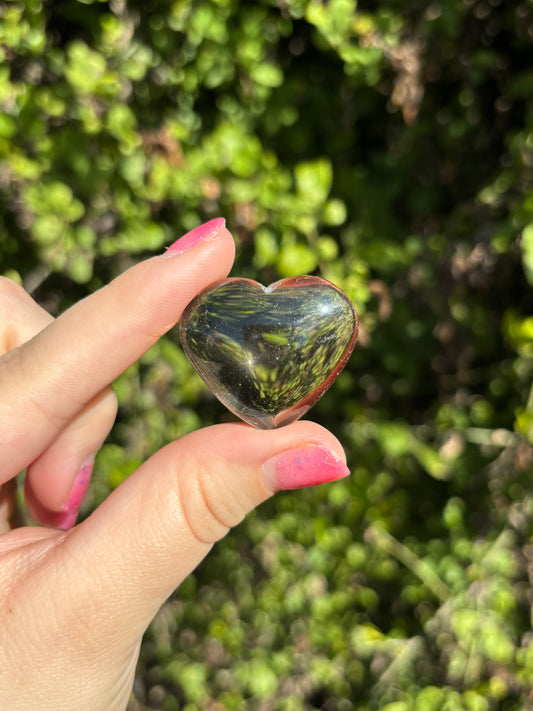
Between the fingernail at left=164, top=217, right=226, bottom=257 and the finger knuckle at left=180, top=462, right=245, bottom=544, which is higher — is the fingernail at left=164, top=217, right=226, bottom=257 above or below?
above

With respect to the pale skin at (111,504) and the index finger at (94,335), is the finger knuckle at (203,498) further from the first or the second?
the index finger at (94,335)

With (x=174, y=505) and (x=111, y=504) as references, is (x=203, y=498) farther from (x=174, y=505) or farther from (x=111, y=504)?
(x=111, y=504)

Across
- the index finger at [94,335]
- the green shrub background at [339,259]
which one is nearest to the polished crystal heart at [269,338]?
the index finger at [94,335]

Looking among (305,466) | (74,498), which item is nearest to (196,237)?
(305,466)

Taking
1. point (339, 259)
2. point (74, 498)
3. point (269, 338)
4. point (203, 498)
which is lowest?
point (339, 259)

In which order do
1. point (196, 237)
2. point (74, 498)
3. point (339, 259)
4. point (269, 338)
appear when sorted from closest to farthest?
point (269, 338)
point (196, 237)
point (74, 498)
point (339, 259)

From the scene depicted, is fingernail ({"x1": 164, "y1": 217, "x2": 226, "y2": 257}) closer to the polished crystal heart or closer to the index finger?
the index finger

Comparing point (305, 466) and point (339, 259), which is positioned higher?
point (305, 466)

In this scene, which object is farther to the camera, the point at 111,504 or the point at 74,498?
the point at 74,498

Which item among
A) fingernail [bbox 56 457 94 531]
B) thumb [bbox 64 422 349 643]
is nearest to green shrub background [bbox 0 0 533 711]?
fingernail [bbox 56 457 94 531]
